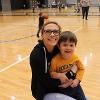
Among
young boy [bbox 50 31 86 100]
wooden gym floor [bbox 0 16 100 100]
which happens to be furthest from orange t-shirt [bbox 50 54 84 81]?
wooden gym floor [bbox 0 16 100 100]

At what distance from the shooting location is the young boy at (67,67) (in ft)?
8.01

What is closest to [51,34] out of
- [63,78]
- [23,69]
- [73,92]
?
[63,78]

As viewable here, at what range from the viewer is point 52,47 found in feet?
7.97

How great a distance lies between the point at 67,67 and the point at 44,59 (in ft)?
0.88

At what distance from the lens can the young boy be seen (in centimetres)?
244

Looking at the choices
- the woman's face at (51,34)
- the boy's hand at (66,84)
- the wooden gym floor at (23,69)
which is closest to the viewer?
the woman's face at (51,34)

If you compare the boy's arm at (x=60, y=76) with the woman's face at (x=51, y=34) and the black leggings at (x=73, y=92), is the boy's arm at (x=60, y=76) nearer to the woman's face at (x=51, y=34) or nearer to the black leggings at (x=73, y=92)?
the black leggings at (x=73, y=92)

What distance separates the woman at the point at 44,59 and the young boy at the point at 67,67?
0.05m

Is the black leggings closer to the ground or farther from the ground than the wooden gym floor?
farther from the ground

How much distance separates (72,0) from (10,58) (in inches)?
1114

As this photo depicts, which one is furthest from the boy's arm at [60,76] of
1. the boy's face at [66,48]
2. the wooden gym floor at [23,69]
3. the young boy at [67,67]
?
the wooden gym floor at [23,69]

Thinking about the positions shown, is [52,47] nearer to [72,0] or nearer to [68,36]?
[68,36]

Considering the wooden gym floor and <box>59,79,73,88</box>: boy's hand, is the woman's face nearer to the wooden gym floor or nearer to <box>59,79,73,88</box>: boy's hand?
<box>59,79,73,88</box>: boy's hand

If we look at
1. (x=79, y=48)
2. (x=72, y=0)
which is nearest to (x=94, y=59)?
(x=79, y=48)
